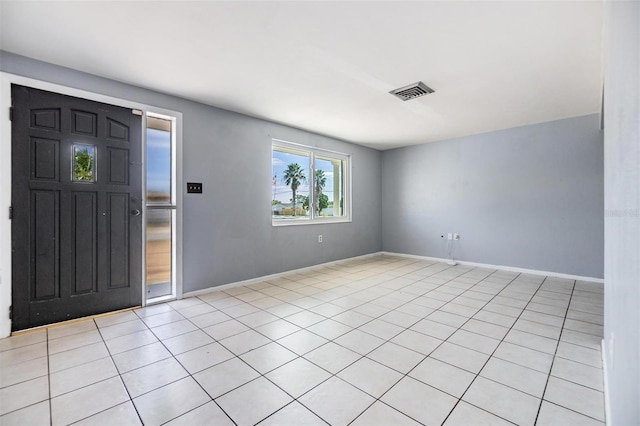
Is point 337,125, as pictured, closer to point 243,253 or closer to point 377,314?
point 243,253

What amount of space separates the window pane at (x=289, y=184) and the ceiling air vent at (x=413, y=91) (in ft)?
7.30

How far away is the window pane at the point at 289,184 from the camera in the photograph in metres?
4.78

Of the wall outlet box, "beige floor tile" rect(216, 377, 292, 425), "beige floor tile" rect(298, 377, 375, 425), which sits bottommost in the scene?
"beige floor tile" rect(216, 377, 292, 425)

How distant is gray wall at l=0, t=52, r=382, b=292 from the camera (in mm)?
3297

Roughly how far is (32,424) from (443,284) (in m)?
4.32

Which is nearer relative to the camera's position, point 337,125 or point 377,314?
point 377,314

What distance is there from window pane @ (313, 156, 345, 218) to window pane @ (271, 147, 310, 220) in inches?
10.7

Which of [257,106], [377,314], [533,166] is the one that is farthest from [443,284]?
[257,106]

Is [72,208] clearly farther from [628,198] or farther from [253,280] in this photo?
[628,198]

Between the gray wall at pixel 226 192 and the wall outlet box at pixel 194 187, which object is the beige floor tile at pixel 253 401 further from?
the wall outlet box at pixel 194 187

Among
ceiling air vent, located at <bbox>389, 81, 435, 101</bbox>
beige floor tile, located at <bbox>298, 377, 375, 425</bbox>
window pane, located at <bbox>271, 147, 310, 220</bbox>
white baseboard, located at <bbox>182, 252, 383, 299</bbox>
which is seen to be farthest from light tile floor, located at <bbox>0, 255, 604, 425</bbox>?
ceiling air vent, located at <bbox>389, 81, 435, 101</bbox>

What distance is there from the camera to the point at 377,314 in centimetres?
299

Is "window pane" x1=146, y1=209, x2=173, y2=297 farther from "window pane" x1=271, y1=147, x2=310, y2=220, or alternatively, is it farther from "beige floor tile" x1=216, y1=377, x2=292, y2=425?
"beige floor tile" x1=216, y1=377, x2=292, y2=425

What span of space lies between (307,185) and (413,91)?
2569 millimetres
